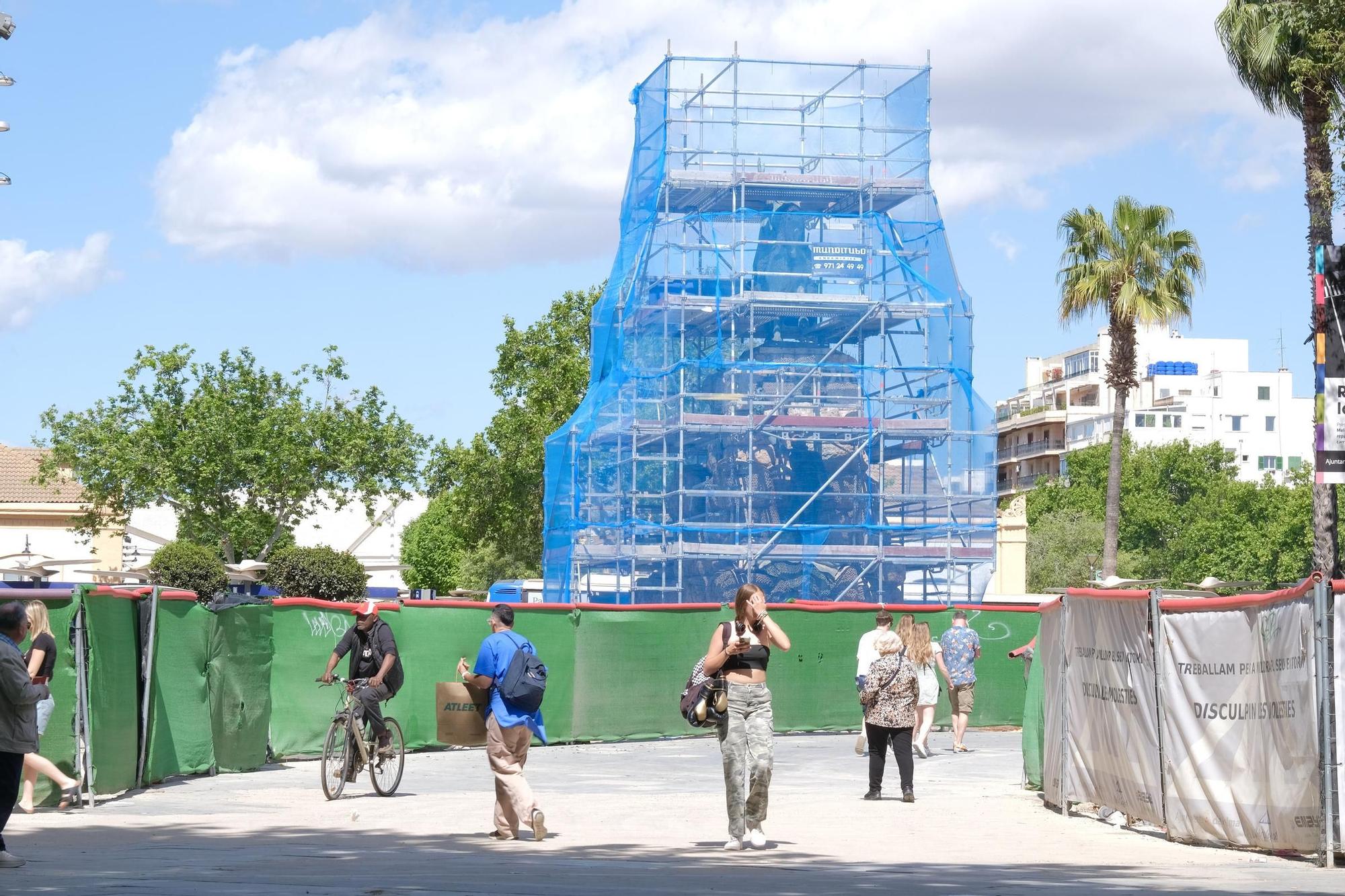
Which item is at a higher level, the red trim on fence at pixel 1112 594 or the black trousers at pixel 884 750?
the red trim on fence at pixel 1112 594

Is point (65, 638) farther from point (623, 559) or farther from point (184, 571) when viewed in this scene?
point (184, 571)

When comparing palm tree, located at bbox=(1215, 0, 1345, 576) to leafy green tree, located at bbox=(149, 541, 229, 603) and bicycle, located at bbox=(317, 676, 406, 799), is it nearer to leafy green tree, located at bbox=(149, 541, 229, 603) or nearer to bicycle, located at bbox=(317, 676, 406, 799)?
bicycle, located at bbox=(317, 676, 406, 799)

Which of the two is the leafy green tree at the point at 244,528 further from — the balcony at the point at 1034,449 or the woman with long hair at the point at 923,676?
the balcony at the point at 1034,449

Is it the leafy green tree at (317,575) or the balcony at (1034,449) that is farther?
the balcony at (1034,449)

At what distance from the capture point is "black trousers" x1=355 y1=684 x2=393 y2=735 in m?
15.5

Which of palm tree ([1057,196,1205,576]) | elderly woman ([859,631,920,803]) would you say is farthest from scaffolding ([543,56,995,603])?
elderly woman ([859,631,920,803])

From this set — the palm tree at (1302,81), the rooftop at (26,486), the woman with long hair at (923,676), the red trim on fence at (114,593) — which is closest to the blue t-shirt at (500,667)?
the red trim on fence at (114,593)

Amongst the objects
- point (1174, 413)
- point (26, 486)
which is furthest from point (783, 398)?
point (1174, 413)

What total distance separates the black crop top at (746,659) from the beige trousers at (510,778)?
1.56 m

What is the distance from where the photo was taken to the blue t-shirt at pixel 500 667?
12766 millimetres

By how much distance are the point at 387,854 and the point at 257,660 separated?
8.05 m

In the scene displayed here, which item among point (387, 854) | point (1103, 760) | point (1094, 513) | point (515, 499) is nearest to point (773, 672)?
point (1103, 760)

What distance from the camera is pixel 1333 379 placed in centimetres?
1230

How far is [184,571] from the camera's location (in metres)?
55.6
